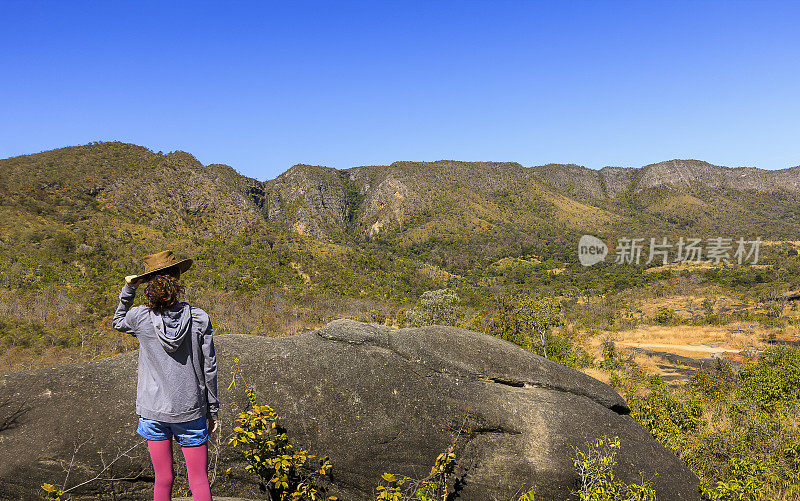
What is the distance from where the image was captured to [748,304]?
48938 mm

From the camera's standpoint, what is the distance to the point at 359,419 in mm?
6031

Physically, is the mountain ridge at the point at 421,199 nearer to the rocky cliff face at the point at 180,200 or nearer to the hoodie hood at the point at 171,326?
the rocky cliff face at the point at 180,200

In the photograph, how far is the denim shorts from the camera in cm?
340

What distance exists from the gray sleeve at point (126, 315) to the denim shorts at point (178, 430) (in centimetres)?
80

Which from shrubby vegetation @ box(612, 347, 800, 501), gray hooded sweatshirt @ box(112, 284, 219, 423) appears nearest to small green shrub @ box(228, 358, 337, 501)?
gray hooded sweatshirt @ box(112, 284, 219, 423)

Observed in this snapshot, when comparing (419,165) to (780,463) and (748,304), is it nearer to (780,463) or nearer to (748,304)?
(748,304)

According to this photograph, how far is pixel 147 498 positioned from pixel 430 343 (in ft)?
15.3

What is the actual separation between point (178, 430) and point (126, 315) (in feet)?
3.56

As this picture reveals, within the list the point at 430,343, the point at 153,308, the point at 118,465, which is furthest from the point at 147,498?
the point at 430,343

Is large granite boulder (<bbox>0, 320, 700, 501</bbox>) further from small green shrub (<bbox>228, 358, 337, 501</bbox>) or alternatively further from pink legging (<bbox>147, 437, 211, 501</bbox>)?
pink legging (<bbox>147, 437, 211, 501</bbox>)

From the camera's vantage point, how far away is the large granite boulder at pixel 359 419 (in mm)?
5473

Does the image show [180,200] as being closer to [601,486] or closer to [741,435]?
[741,435]

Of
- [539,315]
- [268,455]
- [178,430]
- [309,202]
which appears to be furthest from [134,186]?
[309,202]

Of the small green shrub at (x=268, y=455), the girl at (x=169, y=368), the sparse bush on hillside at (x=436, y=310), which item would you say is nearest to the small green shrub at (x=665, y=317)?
the sparse bush on hillside at (x=436, y=310)
